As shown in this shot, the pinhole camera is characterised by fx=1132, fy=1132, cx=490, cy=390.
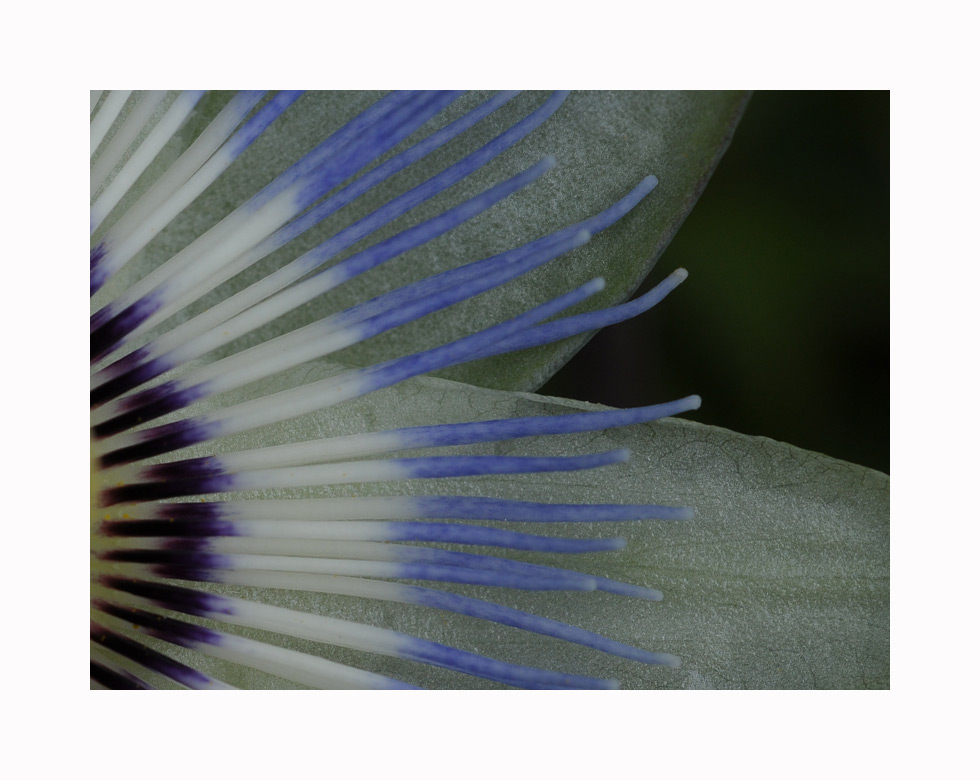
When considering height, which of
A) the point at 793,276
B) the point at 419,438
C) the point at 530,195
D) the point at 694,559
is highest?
the point at 530,195

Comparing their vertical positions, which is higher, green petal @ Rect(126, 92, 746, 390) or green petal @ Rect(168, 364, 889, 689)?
green petal @ Rect(126, 92, 746, 390)

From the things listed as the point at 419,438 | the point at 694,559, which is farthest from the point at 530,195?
the point at 694,559

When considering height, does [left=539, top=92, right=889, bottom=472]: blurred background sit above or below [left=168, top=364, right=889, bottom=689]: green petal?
above

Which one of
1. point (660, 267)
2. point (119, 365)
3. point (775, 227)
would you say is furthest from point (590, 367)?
point (119, 365)

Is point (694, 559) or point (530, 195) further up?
point (530, 195)

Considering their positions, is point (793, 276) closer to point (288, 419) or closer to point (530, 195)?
point (530, 195)
